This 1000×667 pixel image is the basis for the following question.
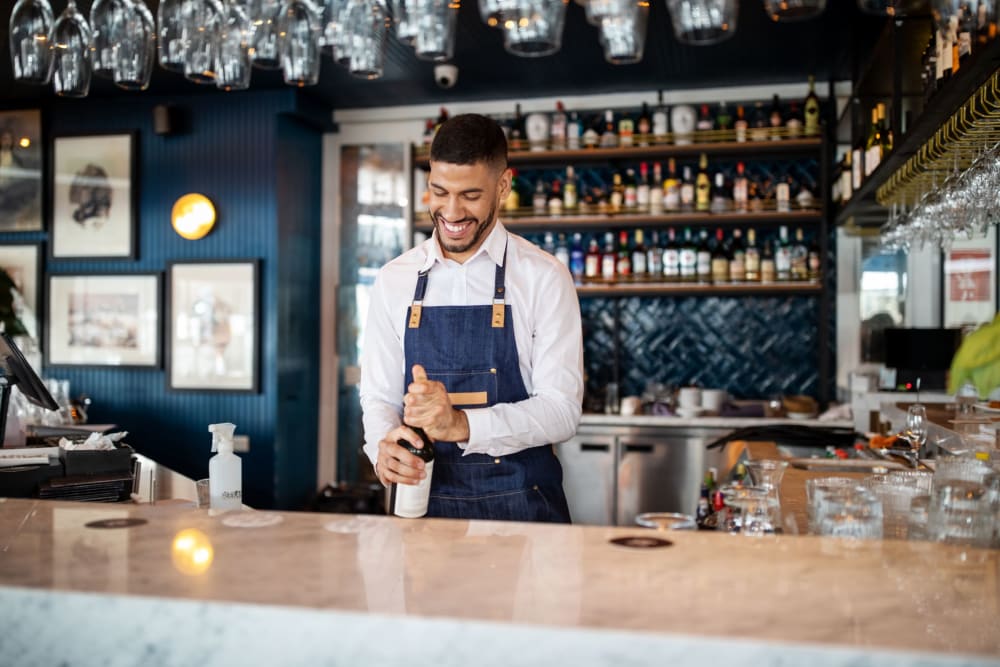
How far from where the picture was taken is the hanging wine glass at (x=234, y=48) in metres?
2.45

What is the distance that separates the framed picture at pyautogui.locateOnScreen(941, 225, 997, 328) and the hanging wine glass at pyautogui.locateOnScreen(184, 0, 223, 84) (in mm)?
4484

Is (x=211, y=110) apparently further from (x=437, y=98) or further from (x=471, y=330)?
(x=471, y=330)

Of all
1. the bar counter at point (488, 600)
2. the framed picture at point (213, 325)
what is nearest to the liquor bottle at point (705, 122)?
the framed picture at point (213, 325)

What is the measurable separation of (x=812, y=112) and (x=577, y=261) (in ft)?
5.44

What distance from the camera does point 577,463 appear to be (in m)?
5.66

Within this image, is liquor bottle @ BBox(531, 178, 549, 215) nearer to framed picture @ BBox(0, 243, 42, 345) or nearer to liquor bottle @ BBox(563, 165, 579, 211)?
liquor bottle @ BBox(563, 165, 579, 211)

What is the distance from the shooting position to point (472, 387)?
260cm

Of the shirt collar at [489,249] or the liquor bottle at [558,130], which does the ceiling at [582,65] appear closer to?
the liquor bottle at [558,130]

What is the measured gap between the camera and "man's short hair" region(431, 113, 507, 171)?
8.13 ft

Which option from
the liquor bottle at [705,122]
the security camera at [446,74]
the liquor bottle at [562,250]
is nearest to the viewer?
the security camera at [446,74]

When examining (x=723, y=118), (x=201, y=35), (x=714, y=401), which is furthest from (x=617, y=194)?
(x=201, y=35)

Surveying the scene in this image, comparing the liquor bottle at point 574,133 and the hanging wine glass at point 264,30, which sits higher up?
the liquor bottle at point 574,133

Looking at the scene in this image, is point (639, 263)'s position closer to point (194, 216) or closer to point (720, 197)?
point (720, 197)

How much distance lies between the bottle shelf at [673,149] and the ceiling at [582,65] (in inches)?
14.0
